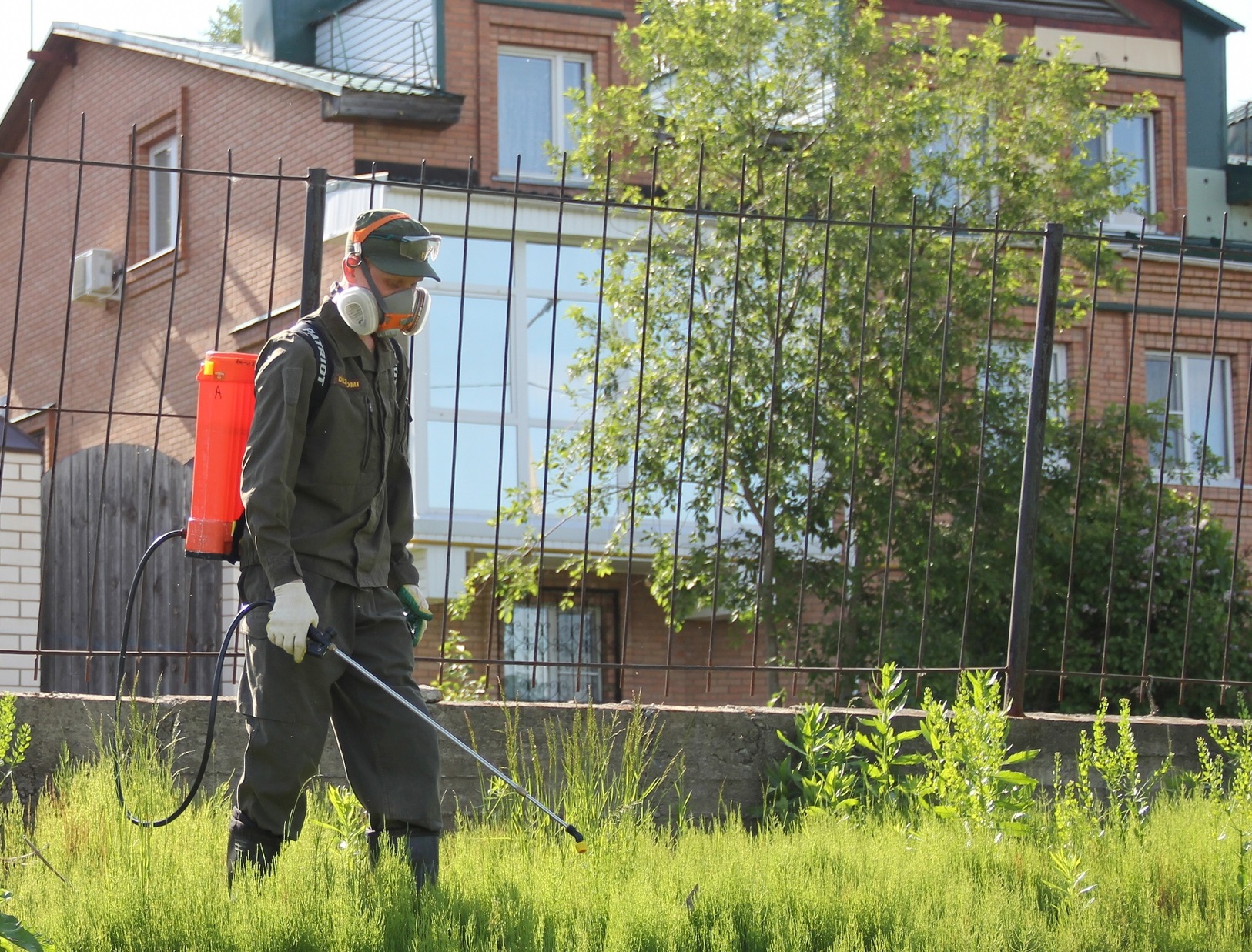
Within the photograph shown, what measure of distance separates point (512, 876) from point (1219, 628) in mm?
9606

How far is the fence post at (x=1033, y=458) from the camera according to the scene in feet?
21.8

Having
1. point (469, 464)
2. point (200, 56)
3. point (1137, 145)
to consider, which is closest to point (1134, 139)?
point (1137, 145)

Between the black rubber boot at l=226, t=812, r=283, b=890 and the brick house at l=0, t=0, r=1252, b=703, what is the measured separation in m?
9.86

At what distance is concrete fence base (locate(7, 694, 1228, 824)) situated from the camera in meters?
5.61

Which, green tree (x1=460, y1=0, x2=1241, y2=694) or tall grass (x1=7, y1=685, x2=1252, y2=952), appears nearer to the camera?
tall grass (x1=7, y1=685, x2=1252, y2=952)

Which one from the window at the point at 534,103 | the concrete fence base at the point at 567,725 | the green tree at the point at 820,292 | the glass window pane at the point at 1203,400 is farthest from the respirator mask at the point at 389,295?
the glass window pane at the point at 1203,400

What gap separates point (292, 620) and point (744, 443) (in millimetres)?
6921

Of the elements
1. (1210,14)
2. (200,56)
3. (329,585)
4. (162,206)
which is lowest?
(329,585)

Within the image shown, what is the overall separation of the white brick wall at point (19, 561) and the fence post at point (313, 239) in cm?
687

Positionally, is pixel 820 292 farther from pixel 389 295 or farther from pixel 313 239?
pixel 389 295

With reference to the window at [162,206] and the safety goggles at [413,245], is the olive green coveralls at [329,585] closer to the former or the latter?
the safety goggles at [413,245]

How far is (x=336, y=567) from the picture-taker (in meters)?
4.46

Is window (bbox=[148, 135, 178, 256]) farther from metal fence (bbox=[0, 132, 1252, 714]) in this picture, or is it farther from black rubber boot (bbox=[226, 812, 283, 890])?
black rubber boot (bbox=[226, 812, 283, 890])

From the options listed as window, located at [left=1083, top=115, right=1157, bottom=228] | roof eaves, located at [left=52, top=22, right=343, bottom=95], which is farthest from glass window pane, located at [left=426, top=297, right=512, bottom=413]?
window, located at [left=1083, top=115, right=1157, bottom=228]
